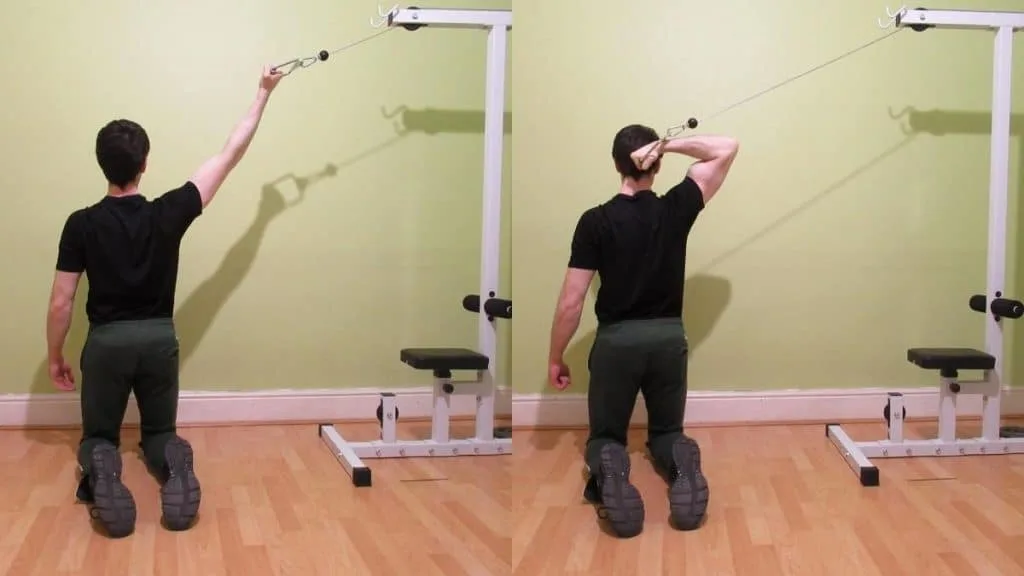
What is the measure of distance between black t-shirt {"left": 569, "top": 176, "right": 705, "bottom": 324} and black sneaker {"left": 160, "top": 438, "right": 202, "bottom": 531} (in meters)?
1.06

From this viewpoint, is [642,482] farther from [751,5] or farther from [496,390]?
[751,5]

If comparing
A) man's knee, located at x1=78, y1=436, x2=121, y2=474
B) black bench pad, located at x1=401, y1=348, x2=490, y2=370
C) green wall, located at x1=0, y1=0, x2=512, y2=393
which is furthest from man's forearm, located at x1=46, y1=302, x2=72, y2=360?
black bench pad, located at x1=401, y1=348, x2=490, y2=370

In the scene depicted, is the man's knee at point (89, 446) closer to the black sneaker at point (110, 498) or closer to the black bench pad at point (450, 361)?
the black sneaker at point (110, 498)

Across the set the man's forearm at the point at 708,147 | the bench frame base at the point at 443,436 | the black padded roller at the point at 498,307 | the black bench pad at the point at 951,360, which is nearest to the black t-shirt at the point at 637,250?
the man's forearm at the point at 708,147

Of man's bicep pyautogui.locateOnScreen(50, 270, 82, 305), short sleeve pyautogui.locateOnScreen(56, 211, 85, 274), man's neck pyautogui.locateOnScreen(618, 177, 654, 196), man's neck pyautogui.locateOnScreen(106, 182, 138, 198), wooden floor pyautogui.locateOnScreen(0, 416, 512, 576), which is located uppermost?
man's neck pyautogui.locateOnScreen(618, 177, 654, 196)

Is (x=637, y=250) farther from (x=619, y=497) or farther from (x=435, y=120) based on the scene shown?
(x=435, y=120)

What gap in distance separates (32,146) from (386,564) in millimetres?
1752

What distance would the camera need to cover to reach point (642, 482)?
2.58 meters

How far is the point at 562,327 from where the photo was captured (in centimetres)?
255

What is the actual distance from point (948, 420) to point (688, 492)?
1150 millimetres

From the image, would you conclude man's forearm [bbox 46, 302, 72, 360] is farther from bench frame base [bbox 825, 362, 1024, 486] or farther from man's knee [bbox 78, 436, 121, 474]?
bench frame base [bbox 825, 362, 1024, 486]

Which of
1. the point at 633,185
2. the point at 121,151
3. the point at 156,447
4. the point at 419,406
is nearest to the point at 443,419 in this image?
the point at 419,406

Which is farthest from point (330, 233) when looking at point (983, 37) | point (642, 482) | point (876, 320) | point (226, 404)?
point (983, 37)

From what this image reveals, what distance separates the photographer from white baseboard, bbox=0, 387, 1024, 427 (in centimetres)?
308
